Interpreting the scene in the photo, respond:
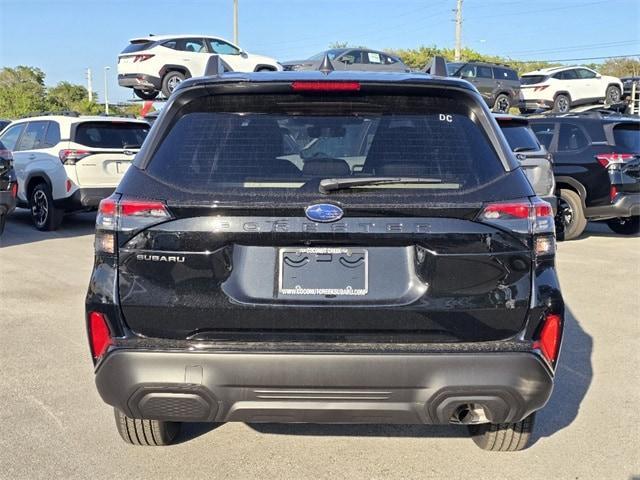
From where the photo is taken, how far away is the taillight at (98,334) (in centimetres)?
290

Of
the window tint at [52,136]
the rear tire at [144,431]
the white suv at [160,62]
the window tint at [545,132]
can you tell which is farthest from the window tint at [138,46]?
the rear tire at [144,431]

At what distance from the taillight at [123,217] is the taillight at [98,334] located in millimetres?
274

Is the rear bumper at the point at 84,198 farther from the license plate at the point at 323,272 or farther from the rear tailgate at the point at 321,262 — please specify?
the license plate at the point at 323,272

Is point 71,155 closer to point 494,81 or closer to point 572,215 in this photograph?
point 572,215

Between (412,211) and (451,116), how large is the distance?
0.54m

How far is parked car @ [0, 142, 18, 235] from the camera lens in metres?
9.49

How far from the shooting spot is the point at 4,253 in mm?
9406

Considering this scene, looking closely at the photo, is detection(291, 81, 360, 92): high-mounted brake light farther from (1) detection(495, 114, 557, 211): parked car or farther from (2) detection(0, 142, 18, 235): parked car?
(2) detection(0, 142, 18, 235): parked car

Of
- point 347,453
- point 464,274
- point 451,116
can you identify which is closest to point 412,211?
point 464,274

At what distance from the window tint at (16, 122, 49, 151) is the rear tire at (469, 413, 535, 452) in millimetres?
9611

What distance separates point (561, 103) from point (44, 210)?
60.2 feet

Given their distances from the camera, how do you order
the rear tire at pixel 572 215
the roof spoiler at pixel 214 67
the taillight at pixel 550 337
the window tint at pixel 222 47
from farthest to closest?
the window tint at pixel 222 47 < the rear tire at pixel 572 215 < the roof spoiler at pixel 214 67 < the taillight at pixel 550 337

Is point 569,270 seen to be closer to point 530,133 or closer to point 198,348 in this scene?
point 530,133

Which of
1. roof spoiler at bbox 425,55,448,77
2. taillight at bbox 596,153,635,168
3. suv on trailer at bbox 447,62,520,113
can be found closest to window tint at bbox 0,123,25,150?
taillight at bbox 596,153,635,168
